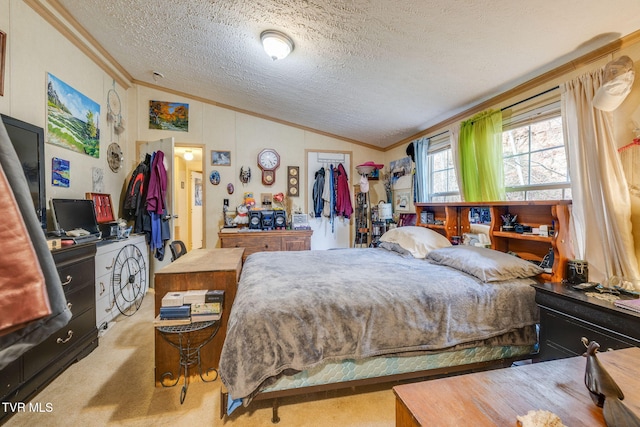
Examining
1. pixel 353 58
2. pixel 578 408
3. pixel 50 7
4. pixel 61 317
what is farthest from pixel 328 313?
pixel 50 7

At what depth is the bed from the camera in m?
1.36

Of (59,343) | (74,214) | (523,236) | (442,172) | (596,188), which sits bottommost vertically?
(59,343)

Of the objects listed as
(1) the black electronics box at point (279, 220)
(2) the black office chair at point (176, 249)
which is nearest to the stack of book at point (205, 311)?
(2) the black office chair at point (176, 249)

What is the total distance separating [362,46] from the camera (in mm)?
2162

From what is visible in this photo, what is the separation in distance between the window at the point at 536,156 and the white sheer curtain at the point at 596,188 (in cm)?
27

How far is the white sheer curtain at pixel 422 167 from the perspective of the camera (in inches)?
142

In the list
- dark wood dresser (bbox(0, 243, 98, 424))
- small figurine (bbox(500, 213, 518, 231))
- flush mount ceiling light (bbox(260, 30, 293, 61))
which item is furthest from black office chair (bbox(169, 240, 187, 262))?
small figurine (bbox(500, 213, 518, 231))

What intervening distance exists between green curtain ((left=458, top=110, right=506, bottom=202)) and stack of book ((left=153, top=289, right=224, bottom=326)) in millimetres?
2557

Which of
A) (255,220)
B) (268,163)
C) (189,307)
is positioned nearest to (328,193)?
(268,163)

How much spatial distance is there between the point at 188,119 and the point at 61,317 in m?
4.30

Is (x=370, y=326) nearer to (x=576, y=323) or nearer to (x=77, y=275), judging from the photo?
(x=576, y=323)

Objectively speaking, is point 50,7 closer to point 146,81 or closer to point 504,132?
point 146,81

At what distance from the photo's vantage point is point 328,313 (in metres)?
1.47

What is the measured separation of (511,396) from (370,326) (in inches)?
28.9
